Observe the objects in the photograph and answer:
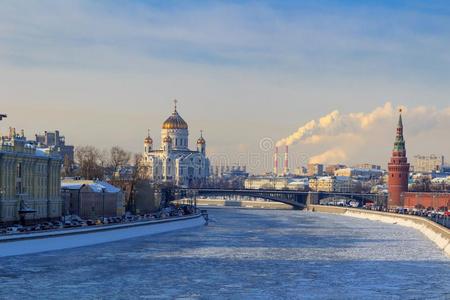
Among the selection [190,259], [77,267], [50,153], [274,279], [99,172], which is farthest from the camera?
Answer: [99,172]

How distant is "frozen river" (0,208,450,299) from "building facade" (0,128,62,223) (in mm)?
7486

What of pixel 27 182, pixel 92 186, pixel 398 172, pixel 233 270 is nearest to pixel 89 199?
pixel 92 186

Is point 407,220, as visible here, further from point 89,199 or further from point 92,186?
point 89,199

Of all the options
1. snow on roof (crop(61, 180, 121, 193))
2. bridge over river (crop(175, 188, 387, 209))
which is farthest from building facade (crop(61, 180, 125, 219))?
bridge over river (crop(175, 188, 387, 209))

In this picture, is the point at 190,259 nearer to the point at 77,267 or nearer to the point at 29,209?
the point at 77,267

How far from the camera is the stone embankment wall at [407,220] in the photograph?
70188 millimetres

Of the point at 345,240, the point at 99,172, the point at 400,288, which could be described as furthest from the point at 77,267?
the point at 99,172

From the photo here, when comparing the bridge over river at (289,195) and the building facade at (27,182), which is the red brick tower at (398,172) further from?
the building facade at (27,182)

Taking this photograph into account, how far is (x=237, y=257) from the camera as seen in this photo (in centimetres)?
5675

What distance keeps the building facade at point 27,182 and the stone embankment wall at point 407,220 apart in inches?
1070

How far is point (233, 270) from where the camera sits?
4906 centimetres

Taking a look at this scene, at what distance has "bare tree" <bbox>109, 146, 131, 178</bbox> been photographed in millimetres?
117956

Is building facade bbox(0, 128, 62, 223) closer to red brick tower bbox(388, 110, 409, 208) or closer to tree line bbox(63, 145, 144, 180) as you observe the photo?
tree line bbox(63, 145, 144, 180)

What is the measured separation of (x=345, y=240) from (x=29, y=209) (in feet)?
72.2
